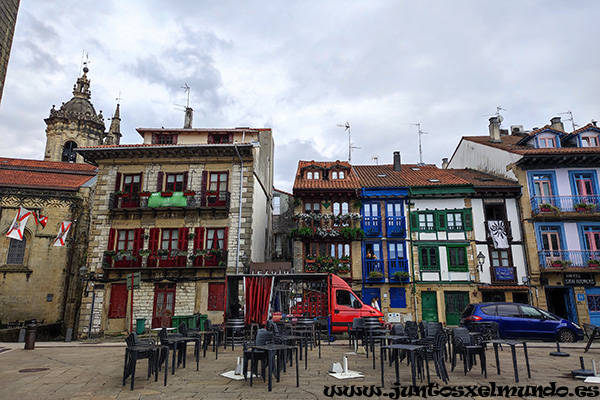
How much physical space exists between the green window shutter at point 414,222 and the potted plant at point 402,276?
281 centimetres

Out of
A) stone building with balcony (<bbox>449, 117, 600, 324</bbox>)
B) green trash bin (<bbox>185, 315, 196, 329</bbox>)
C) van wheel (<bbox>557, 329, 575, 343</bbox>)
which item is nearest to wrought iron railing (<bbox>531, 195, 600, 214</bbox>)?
stone building with balcony (<bbox>449, 117, 600, 324</bbox>)

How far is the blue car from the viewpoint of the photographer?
1565cm

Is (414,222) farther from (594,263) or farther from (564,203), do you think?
(594,263)

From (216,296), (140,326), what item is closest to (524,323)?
(216,296)

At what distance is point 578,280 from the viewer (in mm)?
22547

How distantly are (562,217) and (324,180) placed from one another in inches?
566

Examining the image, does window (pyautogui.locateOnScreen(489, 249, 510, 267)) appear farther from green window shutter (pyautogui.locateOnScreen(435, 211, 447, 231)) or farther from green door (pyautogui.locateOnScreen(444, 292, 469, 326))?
green window shutter (pyautogui.locateOnScreen(435, 211, 447, 231))

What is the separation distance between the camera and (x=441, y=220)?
2477cm

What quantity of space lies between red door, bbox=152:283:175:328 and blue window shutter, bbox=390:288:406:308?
12.5 metres

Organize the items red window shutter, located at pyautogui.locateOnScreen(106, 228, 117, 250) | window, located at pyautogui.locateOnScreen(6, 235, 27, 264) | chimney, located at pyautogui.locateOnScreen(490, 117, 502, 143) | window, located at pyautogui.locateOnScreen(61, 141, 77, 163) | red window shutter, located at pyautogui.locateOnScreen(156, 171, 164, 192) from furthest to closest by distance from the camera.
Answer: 1. window, located at pyautogui.locateOnScreen(61, 141, 77, 163)
2. chimney, located at pyautogui.locateOnScreen(490, 117, 502, 143)
3. window, located at pyautogui.locateOnScreen(6, 235, 27, 264)
4. red window shutter, located at pyautogui.locateOnScreen(156, 171, 164, 192)
5. red window shutter, located at pyautogui.locateOnScreen(106, 228, 117, 250)

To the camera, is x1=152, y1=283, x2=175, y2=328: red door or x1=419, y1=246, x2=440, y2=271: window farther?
x1=419, y1=246, x2=440, y2=271: window

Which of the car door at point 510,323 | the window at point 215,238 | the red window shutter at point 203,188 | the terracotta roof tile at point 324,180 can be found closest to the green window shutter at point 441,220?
the terracotta roof tile at point 324,180

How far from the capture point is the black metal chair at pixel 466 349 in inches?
357

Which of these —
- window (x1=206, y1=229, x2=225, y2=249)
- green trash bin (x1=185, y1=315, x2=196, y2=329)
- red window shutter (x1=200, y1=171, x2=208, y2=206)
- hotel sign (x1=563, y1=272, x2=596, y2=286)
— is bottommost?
green trash bin (x1=185, y1=315, x2=196, y2=329)
